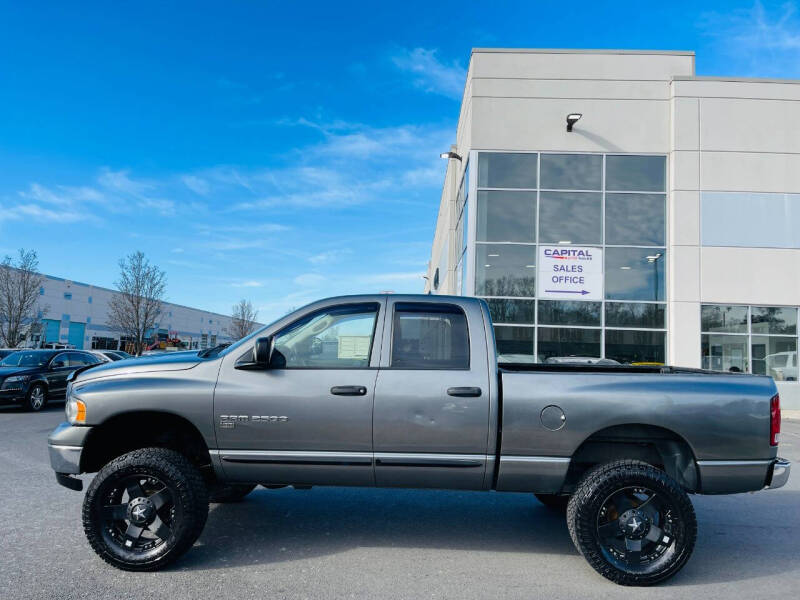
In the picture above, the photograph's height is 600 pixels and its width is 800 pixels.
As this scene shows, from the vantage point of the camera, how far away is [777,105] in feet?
54.9

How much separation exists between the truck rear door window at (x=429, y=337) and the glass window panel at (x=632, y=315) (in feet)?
43.7

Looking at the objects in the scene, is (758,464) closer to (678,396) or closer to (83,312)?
(678,396)

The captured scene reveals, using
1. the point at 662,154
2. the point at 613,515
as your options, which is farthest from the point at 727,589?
the point at 662,154

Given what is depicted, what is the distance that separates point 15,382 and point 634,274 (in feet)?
55.7

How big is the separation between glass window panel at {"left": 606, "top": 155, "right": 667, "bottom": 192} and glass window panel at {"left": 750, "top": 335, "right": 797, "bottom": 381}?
5509mm

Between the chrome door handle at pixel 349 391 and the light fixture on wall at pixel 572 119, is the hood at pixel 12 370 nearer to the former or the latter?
the chrome door handle at pixel 349 391

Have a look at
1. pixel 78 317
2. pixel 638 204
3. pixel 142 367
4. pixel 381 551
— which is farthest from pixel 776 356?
pixel 78 317

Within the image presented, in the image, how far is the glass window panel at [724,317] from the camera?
16.5 meters

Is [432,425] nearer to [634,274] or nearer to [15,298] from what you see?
[634,274]

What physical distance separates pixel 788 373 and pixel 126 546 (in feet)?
62.1

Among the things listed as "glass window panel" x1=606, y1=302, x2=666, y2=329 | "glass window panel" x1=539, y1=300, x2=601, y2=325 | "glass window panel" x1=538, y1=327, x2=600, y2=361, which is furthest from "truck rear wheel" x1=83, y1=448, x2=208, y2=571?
"glass window panel" x1=606, y1=302, x2=666, y2=329

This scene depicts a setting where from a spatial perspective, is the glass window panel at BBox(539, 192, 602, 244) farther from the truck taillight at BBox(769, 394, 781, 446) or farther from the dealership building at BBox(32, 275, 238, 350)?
the dealership building at BBox(32, 275, 238, 350)

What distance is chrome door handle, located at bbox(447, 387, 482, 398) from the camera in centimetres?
396

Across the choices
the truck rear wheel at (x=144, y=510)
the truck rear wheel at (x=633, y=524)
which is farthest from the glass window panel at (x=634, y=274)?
the truck rear wheel at (x=144, y=510)
